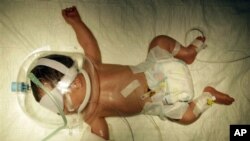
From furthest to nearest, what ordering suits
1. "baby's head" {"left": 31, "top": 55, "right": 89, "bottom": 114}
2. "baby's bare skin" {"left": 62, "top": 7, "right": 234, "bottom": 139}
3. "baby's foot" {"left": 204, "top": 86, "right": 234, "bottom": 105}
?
"baby's foot" {"left": 204, "top": 86, "right": 234, "bottom": 105}, "baby's bare skin" {"left": 62, "top": 7, "right": 234, "bottom": 139}, "baby's head" {"left": 31, "top": 55, "right": 89, "bottom": 114}

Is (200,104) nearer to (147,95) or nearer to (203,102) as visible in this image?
(203,102)

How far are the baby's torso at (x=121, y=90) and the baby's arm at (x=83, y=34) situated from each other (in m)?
0.10

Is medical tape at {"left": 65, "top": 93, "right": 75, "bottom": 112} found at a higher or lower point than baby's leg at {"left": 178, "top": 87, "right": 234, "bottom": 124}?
higher

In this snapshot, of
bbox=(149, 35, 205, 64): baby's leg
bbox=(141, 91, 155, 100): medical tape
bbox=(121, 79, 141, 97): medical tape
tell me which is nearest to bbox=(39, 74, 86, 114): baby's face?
bbox=(121, 79, 141, 97): medical tape

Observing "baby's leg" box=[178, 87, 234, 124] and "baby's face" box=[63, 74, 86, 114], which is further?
"baby's leg" box=[178, 87, 234, 124]

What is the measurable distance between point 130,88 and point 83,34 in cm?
42

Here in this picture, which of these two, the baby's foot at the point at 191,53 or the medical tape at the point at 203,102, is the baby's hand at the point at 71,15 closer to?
the baby's foot at the point at 191,53

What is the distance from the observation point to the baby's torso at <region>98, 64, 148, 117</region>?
1.81 m

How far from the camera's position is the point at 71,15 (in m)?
1.89

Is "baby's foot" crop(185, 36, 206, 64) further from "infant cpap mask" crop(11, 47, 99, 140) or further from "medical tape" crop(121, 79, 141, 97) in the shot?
"infant cpap mask" crop(11, 47, 99, 140)

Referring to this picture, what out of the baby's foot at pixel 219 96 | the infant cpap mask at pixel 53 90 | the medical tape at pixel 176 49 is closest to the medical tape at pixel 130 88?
the infant cpap mask at pixel 53 90

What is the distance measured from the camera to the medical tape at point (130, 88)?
1.81 metres

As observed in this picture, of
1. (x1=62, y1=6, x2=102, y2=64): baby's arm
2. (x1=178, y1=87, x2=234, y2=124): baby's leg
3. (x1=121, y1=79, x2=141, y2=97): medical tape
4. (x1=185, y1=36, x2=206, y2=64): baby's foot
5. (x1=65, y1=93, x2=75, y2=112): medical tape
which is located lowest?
(x1=178, y1=87, x2=234, y2=124): baby's leg

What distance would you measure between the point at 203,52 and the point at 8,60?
1195 mm
